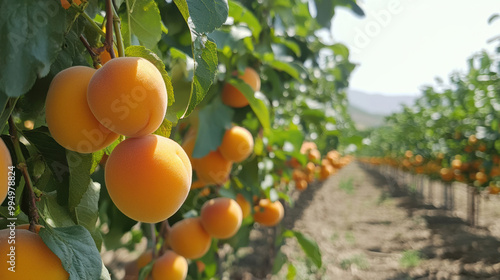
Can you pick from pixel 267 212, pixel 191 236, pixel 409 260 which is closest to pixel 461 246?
pixel 409 260

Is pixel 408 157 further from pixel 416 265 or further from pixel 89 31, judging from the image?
pixel 89 31

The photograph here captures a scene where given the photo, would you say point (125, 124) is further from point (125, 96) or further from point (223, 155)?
point (223, 155)

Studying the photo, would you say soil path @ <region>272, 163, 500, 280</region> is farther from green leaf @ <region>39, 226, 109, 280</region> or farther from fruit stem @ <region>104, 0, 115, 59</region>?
fruit stem @ <region>104, 0, 115, 59</region>

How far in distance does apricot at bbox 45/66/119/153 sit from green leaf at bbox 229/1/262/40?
A: 0.91m

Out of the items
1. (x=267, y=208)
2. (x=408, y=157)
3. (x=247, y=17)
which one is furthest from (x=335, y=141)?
(x=408, y=157)

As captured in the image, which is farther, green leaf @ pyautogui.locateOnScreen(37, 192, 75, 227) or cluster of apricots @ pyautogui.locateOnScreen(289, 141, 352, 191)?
cluster of apricots @ pyautogui.locateOnScreen(289, 141, 352, 191)

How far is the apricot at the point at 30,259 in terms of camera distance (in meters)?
0.52

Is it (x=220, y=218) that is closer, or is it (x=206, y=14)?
(x=206, y=14)

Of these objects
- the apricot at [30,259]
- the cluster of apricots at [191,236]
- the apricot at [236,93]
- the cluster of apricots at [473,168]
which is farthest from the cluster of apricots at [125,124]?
the cluster of apricots at [473,168]

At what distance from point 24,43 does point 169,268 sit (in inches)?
38.7

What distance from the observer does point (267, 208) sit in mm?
2457

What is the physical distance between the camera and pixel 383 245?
7160 millimetres

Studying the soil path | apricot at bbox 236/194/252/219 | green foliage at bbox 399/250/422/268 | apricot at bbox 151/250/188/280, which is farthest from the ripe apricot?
green foliage at bbox 399/250/422/268

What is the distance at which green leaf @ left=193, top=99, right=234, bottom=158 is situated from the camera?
1.35 metres
